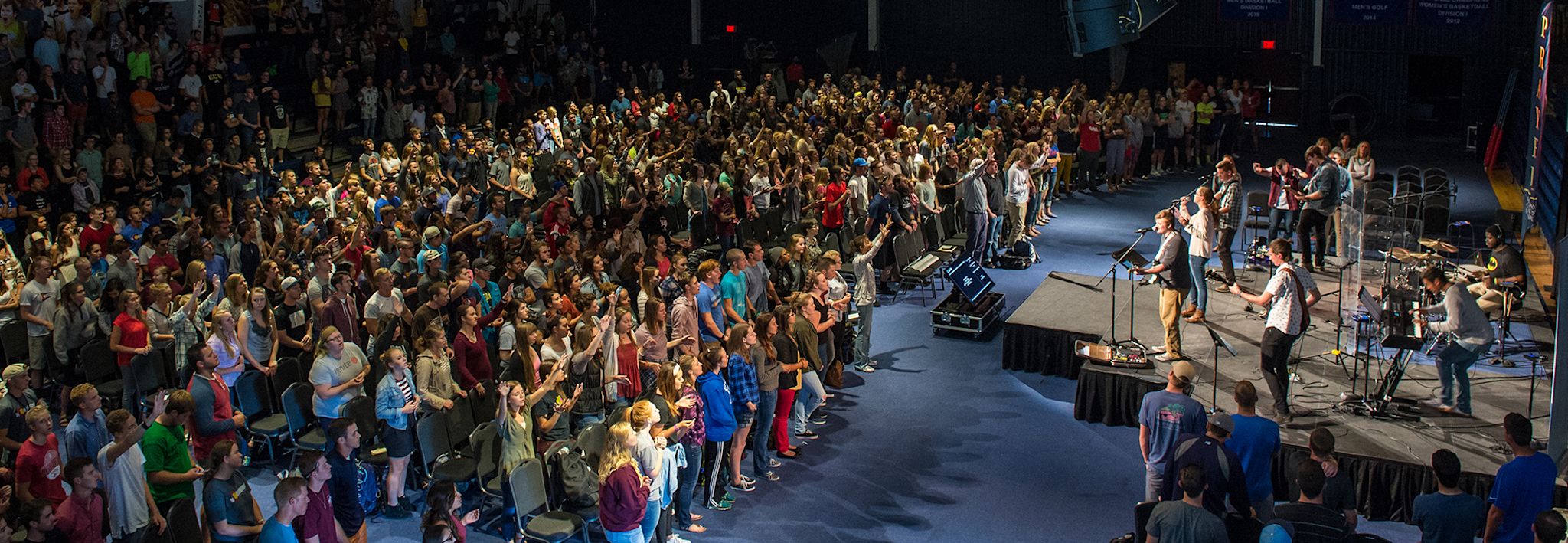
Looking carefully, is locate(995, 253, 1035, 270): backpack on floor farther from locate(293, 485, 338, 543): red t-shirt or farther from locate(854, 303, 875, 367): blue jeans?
locate(293, 485, 338, 543): red t-shirt

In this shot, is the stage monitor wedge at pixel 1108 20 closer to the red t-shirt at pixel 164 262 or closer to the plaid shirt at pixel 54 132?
the plaid shirt at pixel 54 132

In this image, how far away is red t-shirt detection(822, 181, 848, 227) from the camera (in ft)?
50.6

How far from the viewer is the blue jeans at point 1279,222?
52.6 ft

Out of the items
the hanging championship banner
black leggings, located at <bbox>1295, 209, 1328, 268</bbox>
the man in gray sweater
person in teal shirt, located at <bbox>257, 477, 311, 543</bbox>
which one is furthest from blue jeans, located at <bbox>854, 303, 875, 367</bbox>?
the hanging championship banner

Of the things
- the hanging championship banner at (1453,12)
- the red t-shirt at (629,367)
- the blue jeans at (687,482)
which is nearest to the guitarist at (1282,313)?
the blue jeans at (687,482)

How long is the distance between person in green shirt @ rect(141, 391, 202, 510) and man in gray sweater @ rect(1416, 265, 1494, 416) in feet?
28.5

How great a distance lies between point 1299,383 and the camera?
10.8 metres

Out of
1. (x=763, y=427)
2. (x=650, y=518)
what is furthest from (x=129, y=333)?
(x=763, y=427)

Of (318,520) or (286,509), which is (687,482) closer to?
(318,520)

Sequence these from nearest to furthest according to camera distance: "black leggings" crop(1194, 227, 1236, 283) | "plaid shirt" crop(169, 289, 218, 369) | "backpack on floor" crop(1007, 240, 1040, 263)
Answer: "plaid shirt" crop(169, 289, 218, 369) → "black leggings" crop(1194, 227, 1236, 283) → "backpack on floor" crop(1007, 240, 1040, 263)

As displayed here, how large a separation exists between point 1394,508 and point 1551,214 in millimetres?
8165

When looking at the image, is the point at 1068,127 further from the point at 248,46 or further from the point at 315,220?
the point at 248,46

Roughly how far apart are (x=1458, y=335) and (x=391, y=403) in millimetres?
7655

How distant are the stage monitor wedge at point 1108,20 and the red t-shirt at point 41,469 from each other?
20.5 metres
